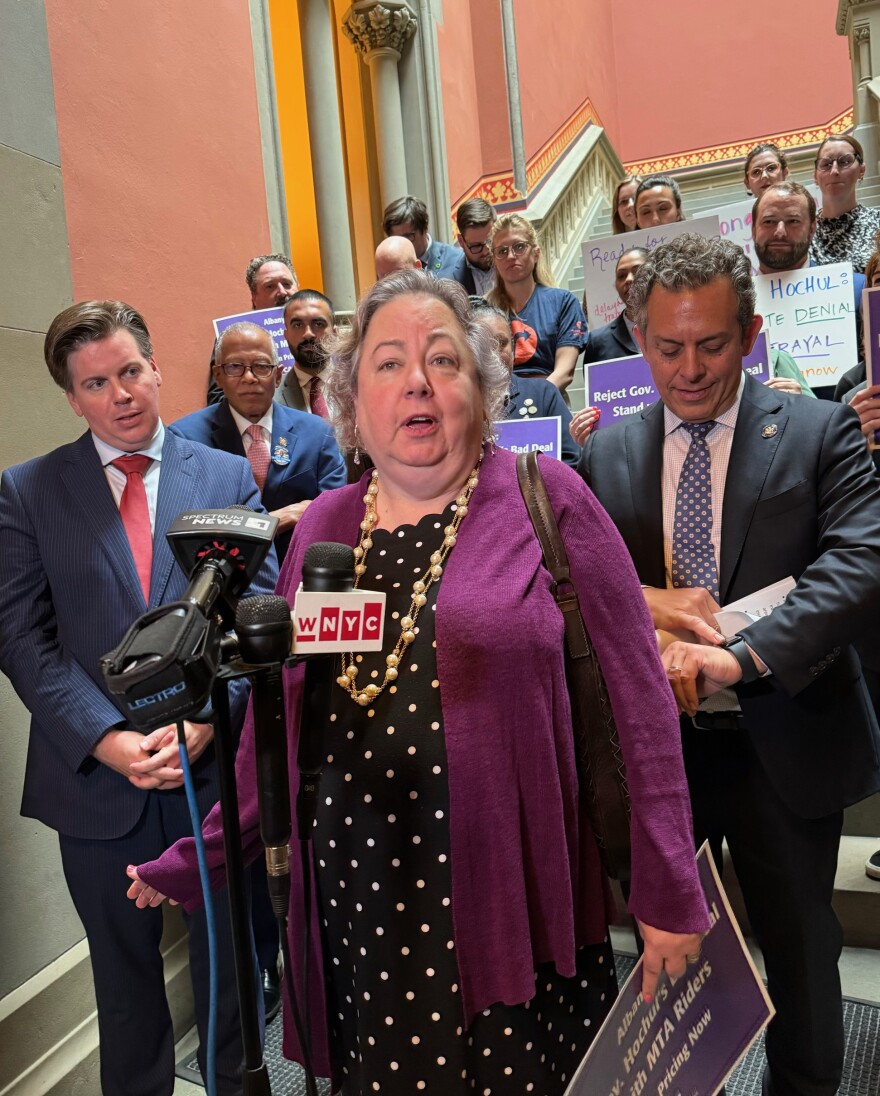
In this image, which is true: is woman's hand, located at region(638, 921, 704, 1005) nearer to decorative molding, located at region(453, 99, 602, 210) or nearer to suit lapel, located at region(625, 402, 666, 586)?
suit lapel, located at region(625, 402, 666, 586)

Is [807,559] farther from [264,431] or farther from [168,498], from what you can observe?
[264,431]

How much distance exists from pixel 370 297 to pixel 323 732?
807 mm

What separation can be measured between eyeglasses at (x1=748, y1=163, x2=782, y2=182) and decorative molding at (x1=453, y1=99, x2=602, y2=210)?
346 cm

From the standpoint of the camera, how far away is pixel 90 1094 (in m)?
2.68

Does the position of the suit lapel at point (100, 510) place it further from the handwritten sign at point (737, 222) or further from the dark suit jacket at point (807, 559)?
the handwritten sign at point (737, 222)

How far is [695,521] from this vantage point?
6.46 feet

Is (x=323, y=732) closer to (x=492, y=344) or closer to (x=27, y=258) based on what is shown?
(x=492, y=344)

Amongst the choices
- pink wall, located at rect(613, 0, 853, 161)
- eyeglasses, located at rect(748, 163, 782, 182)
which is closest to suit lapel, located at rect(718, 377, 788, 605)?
eyeglasses, located at rect(748, 163, 782, 182)

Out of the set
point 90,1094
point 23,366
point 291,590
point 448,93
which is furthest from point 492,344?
point 448,93

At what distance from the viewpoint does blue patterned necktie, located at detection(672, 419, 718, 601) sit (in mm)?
1948

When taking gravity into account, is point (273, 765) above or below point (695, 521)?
below

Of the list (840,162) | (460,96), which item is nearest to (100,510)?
(840,162)

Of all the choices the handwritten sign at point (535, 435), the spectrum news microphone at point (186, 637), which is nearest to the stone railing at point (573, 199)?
the handwritten sign at point (535, 435)

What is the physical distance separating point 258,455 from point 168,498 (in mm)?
898
